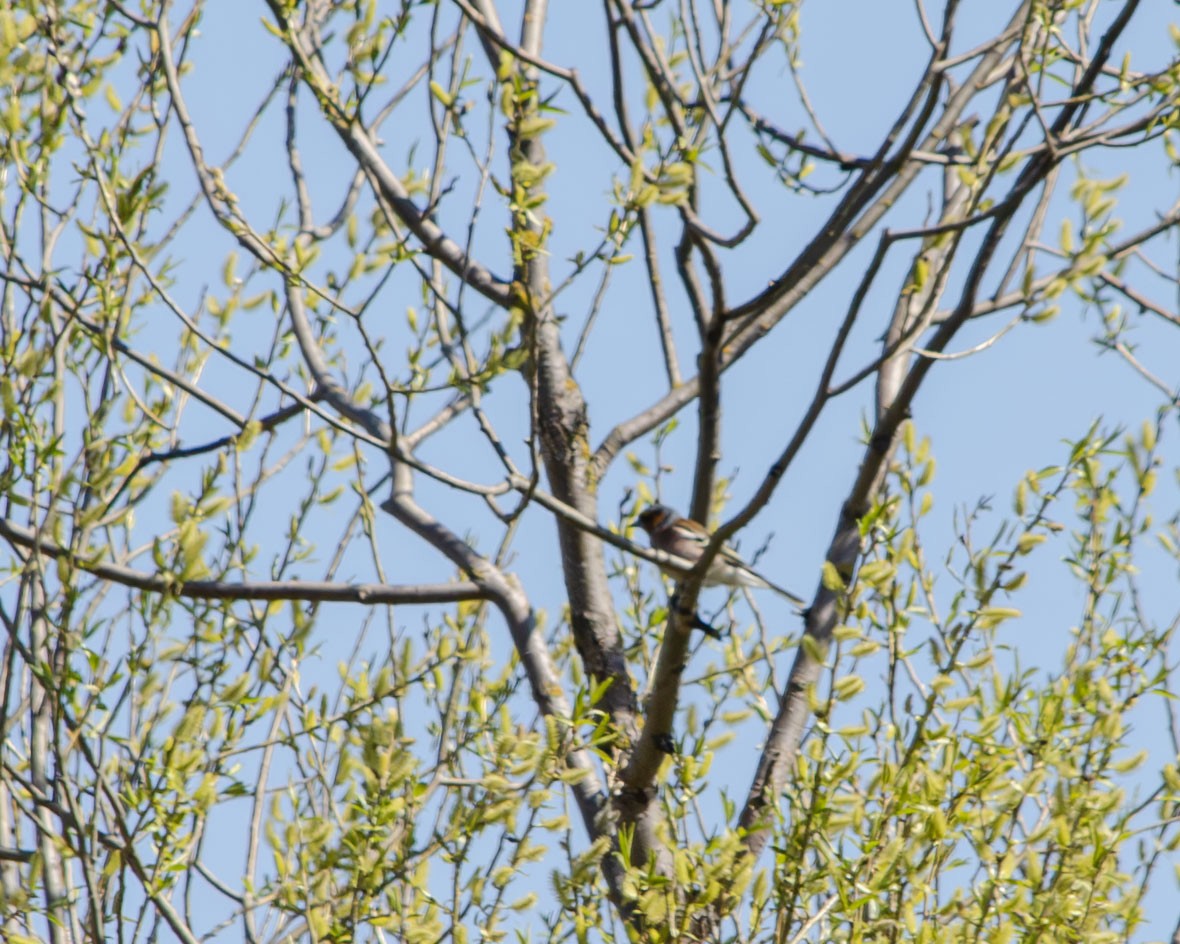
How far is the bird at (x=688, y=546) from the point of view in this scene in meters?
4.93

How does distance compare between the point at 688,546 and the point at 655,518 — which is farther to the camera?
the point at 688,546

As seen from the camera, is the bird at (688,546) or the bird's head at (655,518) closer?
the bird at (688,546)

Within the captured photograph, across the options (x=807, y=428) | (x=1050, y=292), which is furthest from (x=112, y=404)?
(x=1050, y=292)

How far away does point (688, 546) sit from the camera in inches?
252

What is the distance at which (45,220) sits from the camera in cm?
416

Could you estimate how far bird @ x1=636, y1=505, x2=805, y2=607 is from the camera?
16.2 feet

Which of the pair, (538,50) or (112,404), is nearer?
(112,404)

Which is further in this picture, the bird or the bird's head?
the bird's head

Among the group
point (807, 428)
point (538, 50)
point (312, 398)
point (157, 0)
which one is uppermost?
point (538, 50)

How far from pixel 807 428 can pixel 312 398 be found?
197 centimetres

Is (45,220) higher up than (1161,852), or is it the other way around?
(45,220)

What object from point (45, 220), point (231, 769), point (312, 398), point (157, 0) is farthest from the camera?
point (312, 398)

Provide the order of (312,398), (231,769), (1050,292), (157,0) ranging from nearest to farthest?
(1050,292)
(231,769)
(157,0)
(312,398)

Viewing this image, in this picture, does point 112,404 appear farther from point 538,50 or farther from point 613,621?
point 538,50
